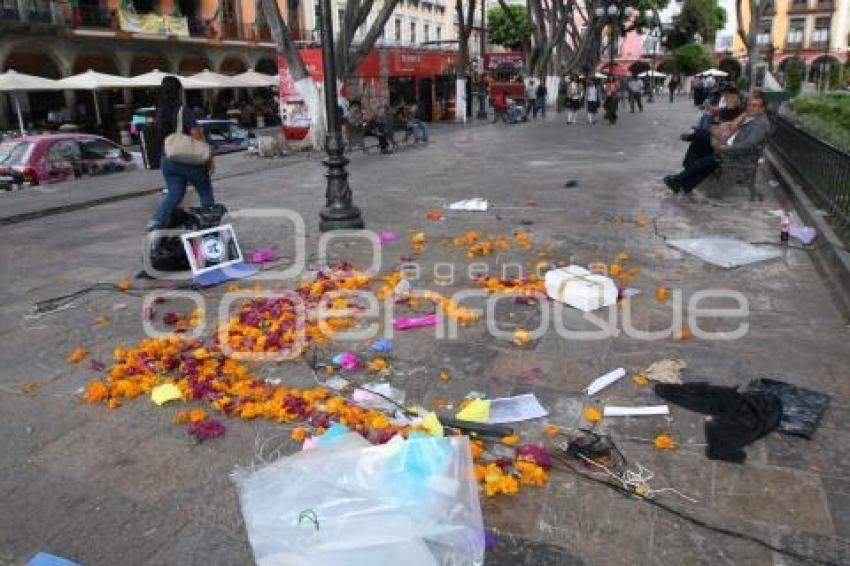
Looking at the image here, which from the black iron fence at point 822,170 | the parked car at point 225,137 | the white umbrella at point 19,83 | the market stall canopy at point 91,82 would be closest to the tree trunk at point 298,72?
the parked car at point 225,137

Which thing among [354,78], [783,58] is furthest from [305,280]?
[783,58]

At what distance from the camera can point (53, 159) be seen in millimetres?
14555

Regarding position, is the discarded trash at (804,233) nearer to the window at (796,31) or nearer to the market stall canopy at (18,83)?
the market stall canopy at (18,83)

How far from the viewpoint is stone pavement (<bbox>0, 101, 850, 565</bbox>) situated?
2.70 m

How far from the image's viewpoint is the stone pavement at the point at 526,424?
8.84ft

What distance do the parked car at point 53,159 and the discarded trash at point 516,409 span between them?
44.2 ft

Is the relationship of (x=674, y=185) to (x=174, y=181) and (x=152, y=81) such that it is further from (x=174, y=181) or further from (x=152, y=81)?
(x=152, y=81)

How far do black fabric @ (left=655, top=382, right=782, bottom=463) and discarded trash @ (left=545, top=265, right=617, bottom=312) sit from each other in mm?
1285

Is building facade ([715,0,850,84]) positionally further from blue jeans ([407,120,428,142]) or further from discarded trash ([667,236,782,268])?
discarded trash ([667,236,782,268])

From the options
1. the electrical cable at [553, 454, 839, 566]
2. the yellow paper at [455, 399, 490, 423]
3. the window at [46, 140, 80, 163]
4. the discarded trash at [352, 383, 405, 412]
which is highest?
the window at [46, 140, 80, 163]

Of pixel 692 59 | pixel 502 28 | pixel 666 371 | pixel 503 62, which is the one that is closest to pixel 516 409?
pixel 666 371

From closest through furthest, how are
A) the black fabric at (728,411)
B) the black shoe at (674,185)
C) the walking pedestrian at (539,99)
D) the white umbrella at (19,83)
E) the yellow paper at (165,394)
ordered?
the black fabric at (728,411)
the yellow paper at (165,394)
the black shoe at (674,185)
the white umbrella at (19,83)
the walking pedestrian at (539,99)

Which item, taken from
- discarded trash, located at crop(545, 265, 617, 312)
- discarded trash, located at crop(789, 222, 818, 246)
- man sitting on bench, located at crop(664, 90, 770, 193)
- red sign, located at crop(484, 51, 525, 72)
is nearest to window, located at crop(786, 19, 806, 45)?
red sign, located at crop(484, 51, 525, 72)

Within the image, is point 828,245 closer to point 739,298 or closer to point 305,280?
point 739,298
